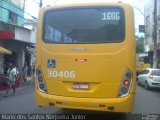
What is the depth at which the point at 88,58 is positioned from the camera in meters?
8.64

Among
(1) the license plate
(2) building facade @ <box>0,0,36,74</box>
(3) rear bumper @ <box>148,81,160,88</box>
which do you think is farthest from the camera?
(2) building facade @ <box>0,0,36,74</box>

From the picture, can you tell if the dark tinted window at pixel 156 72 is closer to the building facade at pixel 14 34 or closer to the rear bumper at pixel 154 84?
the rear bumper at pixel 154 84

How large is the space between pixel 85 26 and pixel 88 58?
86cm

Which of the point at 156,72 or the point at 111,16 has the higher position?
the point at 111,16

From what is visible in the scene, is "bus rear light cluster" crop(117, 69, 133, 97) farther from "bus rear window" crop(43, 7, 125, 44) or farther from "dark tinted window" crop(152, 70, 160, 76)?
"dark tinted window" crop(152, 70, 160, 76)

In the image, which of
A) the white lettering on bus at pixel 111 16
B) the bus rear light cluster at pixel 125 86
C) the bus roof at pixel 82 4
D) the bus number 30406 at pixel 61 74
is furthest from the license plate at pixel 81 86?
the bus roof at pixel 82 4

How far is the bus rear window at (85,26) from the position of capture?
8.74 m

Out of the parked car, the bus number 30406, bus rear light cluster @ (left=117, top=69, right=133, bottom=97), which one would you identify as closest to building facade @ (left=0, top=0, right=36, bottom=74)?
the parked car

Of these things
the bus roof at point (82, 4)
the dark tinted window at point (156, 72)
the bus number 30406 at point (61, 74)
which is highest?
the bus roof at point (82, 4)

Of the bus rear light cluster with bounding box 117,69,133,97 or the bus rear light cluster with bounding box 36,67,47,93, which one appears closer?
the bus rear light cluster with bounding box 117,69,133,97

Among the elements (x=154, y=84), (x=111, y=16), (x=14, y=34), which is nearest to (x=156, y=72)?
(x=154, y=84)

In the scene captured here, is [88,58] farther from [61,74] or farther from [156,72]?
[156,72]

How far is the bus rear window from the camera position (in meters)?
8.74

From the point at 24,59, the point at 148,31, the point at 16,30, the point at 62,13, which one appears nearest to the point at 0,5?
the point at 16,30
